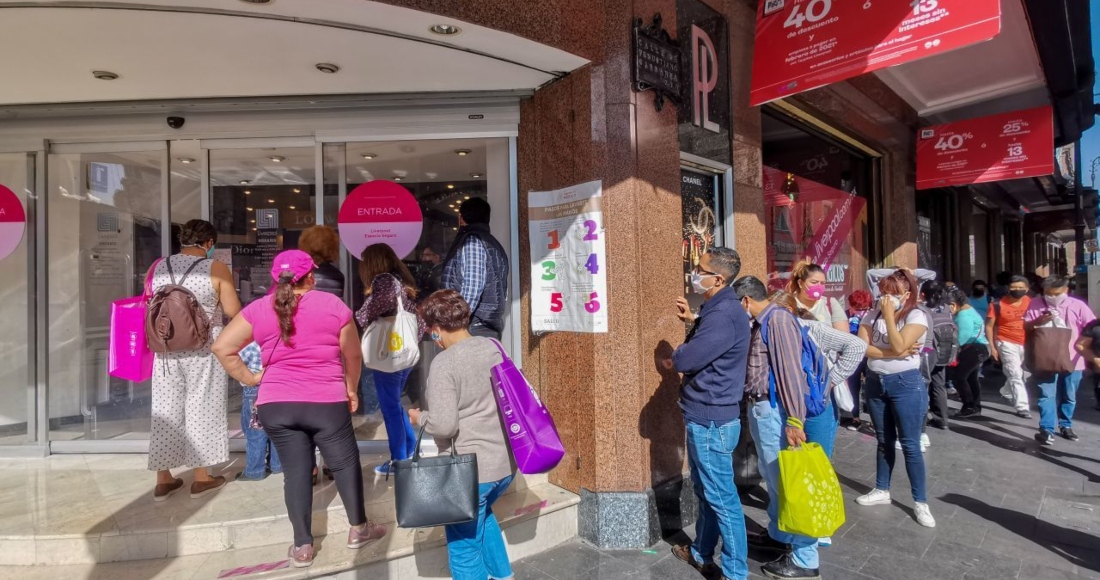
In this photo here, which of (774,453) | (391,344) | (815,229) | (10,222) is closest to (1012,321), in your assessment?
(815,229)

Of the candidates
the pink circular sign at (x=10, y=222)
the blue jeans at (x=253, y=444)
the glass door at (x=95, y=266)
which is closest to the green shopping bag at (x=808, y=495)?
the blue jeans at (x=253, y=444)

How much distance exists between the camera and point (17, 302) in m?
5.02

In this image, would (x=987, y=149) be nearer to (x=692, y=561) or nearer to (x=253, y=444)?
(x=692, y=561)

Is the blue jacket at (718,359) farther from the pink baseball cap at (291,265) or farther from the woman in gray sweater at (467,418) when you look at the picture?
the pink baseball cap at (291,265)

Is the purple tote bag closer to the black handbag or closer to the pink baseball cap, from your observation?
the black handbag

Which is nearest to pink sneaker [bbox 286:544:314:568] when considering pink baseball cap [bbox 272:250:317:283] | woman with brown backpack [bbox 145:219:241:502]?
woman with brown backpack [bbox 145:219:241:502]

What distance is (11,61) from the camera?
358cm

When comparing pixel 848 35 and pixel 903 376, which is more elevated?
pixel 848 35

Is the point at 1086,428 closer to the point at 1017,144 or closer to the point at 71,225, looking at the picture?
the point at 1017,144

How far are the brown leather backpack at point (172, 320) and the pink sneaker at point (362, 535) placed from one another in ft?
5.52

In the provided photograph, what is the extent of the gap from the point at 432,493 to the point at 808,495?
77.0 inches

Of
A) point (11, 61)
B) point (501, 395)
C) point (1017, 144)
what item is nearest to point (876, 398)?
point (501, 395)

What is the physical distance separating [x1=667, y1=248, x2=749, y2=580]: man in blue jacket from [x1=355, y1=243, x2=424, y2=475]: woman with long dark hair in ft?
6.03

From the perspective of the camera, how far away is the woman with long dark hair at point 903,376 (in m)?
3.90
